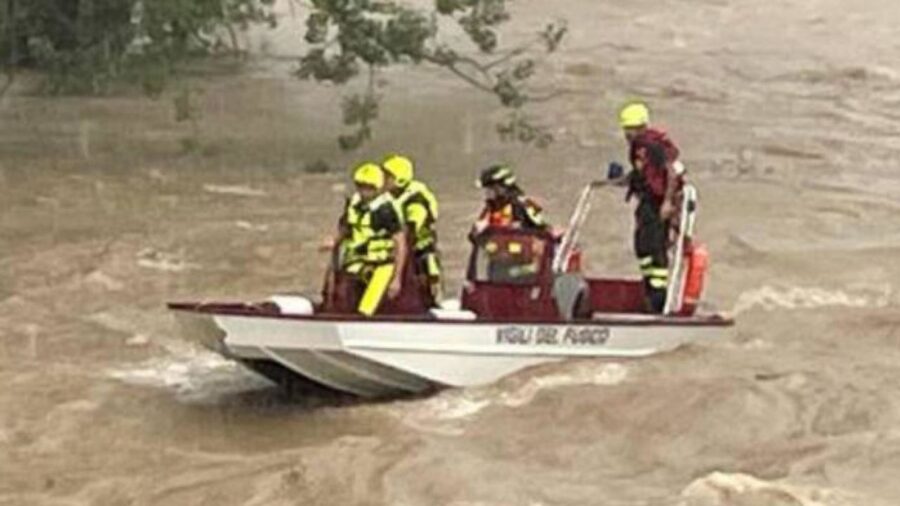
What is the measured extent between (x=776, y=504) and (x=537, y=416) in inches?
107

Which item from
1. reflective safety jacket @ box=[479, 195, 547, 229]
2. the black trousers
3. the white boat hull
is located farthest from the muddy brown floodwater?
reflective safety jacket @ box=[479, 195, 547, 229]

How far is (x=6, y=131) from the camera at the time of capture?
28625 millimetres

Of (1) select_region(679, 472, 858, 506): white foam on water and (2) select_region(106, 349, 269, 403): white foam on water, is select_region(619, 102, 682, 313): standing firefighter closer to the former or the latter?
(2) select_region(106, 349, 269, 403): white foam on water

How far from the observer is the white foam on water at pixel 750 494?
41.5 ft

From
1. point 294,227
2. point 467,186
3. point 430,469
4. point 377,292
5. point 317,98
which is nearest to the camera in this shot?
point 430,469

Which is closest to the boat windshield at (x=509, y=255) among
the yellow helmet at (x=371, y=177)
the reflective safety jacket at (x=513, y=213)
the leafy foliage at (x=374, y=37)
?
the reflective safety jacket at (x=513, y=213)

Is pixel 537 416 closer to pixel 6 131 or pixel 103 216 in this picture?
pixel 103 216

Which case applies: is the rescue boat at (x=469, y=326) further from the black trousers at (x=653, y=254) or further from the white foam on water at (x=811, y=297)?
the white foam on water at (x=811, y=297)

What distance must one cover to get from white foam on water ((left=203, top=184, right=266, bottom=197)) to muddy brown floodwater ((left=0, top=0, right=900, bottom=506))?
89mm

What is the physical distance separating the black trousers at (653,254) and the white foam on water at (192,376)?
9.40ft

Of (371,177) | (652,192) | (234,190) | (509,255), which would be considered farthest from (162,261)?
(371,177)

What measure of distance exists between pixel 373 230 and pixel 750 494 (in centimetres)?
329

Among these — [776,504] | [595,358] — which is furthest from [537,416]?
[776,504]

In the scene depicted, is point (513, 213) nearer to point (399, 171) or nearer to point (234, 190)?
point (399, 171)
